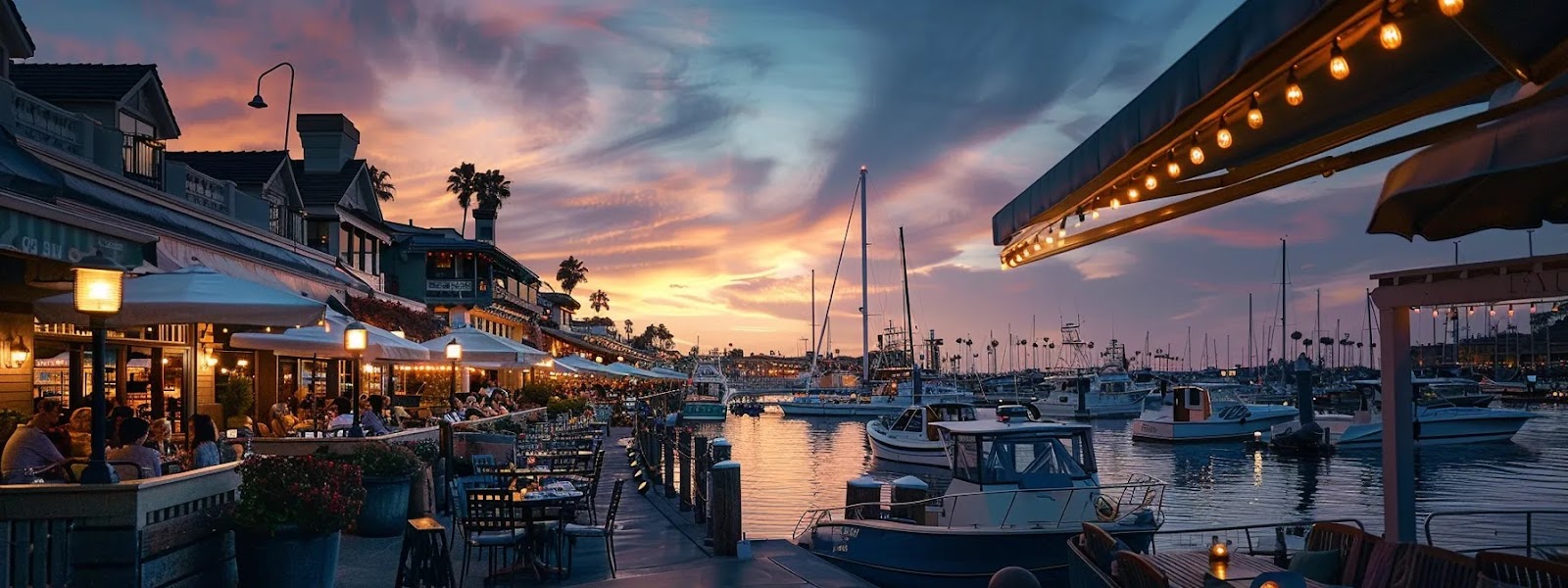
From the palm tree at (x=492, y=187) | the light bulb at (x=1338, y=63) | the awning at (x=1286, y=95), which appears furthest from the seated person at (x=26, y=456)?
the palm tree at (x=492, y=187)

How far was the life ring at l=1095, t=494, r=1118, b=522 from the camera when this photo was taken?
15.3 m

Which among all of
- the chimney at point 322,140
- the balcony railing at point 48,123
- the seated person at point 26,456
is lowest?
the seated person at point 26,456

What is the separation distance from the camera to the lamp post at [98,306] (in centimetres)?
757

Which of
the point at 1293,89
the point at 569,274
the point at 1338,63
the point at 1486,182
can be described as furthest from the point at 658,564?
the point at 569,274

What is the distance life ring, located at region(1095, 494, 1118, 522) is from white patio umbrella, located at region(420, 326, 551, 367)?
453 inches

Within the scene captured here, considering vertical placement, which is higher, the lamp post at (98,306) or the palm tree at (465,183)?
the palm tree at (465,183)

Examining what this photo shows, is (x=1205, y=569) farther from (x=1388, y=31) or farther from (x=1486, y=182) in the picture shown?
(x=1388, y=31)

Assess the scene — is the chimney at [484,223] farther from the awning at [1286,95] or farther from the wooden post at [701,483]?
the awning at [1286,95]

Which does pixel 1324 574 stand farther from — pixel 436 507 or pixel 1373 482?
pixel 1373 482

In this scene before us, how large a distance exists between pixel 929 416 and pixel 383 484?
2877 cm

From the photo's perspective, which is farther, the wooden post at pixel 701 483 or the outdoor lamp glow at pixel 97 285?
the wooden post at pixel 701 483

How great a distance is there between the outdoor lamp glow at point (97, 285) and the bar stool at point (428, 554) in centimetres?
282

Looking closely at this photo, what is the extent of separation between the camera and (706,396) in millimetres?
95875

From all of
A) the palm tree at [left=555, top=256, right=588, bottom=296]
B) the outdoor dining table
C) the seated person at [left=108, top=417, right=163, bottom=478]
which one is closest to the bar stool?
the seated person at [left=108, top=417, right=163, bottom=478]
